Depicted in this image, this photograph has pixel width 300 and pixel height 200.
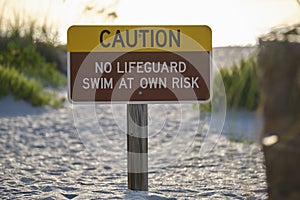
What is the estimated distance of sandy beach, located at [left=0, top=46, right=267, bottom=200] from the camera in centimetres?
332

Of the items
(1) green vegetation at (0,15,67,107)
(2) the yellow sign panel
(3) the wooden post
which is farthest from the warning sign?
(1) green vegetation at (0,15,67,107)

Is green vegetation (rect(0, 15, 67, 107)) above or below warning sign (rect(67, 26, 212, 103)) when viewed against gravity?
above

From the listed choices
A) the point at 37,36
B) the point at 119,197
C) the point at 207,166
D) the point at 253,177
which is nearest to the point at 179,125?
the point at 207,166

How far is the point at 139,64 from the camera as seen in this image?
3008 mm

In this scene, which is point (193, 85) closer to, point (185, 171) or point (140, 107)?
point (140, 107)

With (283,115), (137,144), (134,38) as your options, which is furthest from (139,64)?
(283,115)

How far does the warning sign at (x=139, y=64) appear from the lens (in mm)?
2980

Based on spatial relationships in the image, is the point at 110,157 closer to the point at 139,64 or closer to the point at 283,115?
the point at 139,64

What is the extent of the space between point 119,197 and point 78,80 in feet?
2.16

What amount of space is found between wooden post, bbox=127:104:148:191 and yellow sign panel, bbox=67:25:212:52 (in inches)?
12.8

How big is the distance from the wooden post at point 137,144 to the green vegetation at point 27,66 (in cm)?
405

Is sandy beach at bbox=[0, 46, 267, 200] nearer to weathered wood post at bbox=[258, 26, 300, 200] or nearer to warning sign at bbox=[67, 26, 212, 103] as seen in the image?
weathered wood post at bbox=[258, 26, 300, 200]

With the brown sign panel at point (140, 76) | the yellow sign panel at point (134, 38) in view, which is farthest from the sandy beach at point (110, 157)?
the yellow sign panel at point (134, 38)

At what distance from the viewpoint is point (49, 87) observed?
9.09 meters
